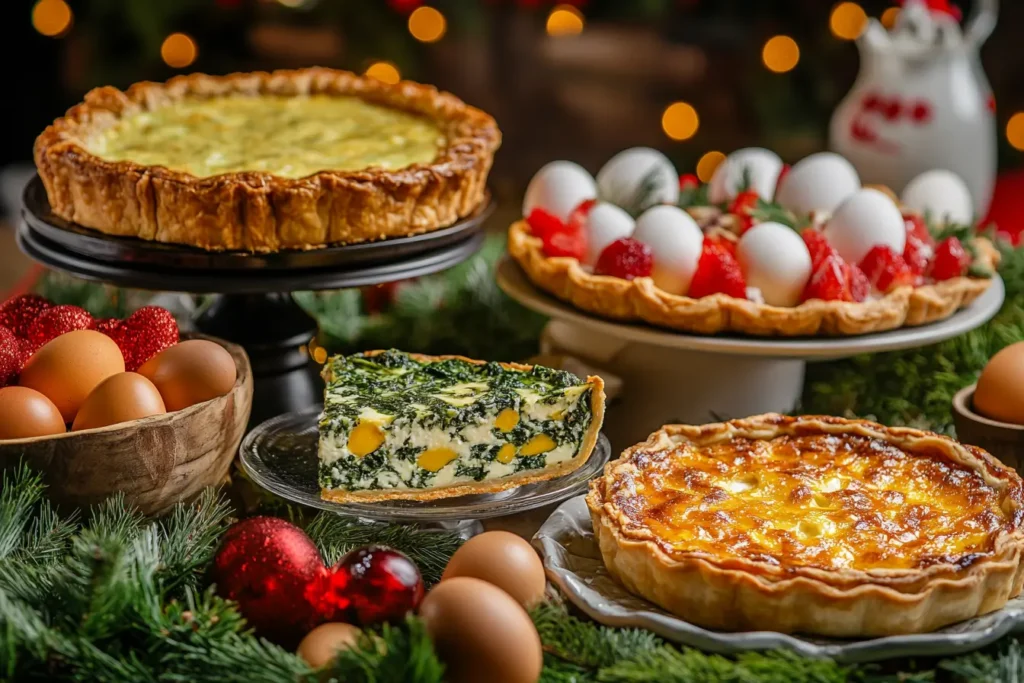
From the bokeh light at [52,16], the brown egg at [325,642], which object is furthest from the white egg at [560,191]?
the bokeh light at [52,16]

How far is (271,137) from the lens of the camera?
8.02 ft

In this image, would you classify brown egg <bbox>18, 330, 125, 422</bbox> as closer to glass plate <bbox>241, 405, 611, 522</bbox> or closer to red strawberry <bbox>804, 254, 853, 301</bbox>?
glass plate <bbox>241, 405, 611, 522</bbox>

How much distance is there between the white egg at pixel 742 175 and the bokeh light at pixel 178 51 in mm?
2735

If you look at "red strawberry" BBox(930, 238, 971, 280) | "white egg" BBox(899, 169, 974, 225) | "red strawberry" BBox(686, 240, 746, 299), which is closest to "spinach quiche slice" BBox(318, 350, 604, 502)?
"red strawberry" BBox(686, 240, 746, 299)

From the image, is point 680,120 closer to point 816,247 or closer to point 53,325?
point 816,247

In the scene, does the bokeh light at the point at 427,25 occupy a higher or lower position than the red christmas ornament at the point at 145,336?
higher

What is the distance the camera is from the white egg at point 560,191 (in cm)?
259

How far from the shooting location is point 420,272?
2.10 metres

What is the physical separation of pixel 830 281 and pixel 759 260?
0.43 ft

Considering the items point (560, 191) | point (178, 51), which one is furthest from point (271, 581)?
point (178, 51)

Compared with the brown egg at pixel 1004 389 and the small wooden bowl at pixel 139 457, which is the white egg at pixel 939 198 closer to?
the brown egg at pixel 1004 389

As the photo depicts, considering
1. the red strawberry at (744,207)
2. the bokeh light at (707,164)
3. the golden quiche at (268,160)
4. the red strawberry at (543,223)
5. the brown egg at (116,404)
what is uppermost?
the golden quiche at (268,160)

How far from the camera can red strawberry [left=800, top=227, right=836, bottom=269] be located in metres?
2.24

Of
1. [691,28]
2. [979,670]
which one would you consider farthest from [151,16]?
[979,670]
